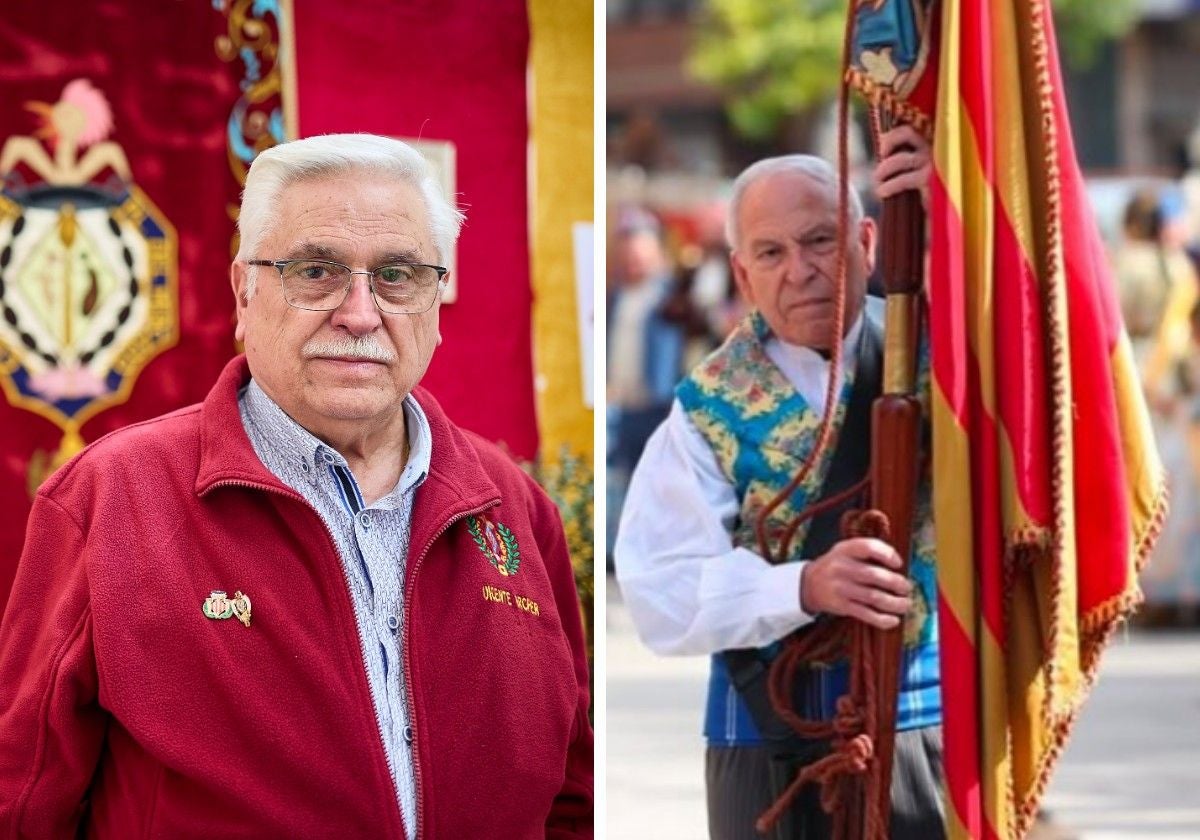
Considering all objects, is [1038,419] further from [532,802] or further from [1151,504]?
[532,802]

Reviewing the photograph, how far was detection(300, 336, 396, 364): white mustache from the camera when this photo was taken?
2.53 meters

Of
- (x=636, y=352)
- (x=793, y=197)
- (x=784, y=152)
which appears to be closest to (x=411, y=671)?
(x=793, y=197)

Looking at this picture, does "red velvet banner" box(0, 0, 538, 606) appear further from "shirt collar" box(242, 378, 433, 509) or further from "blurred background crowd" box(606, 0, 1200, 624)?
"shirt collar" box(242, 378, 433, 509)

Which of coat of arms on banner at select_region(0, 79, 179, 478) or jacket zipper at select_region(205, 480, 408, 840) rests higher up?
coat of arms on banner at select_region(0, 79, 179, 478)

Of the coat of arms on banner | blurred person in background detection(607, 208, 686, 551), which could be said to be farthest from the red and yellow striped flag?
blurred person in background detection(607, 208, 686, 551)

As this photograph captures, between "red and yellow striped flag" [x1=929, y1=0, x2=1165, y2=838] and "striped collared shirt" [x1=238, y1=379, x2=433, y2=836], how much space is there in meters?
0.79

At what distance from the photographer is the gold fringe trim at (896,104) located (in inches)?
115

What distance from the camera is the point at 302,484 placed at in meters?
2.55

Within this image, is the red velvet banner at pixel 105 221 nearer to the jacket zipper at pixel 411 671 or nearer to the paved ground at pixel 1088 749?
the paved ground at pixel 1088 749

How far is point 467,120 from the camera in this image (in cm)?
470

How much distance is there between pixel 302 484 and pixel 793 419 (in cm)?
94

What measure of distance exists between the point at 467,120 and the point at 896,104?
1.92 metres

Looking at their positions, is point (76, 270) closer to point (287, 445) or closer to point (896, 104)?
point (287, 445)

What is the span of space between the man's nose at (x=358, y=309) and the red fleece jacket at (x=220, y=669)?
0.64 feet
